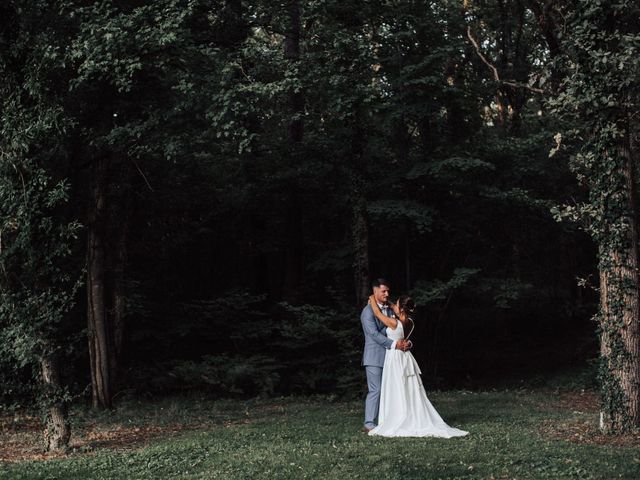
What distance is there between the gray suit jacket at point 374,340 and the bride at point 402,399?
94 millimetres

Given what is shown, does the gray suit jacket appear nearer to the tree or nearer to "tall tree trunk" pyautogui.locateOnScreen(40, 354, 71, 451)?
the tree

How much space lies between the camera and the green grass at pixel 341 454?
A: 844 centimetres

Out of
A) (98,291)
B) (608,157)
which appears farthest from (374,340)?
(98,291)

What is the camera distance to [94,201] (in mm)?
16391

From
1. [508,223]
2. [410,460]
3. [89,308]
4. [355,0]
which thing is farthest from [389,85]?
[410,460]

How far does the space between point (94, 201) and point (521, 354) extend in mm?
17208

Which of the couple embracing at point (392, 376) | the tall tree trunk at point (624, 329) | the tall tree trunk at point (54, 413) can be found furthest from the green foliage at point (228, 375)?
the tall tree trunk at point (624, 329)

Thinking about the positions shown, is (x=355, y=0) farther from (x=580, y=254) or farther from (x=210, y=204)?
(x=580, y=254)

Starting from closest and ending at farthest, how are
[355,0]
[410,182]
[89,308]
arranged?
[89,308]
[355,0]
[410,182]

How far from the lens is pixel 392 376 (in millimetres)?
11203

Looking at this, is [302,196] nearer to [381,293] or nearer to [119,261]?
[119,261]

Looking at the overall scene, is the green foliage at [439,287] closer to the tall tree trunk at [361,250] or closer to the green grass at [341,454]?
the tall tree trunk at [361,250]

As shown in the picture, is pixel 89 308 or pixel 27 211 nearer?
pixel 27 211

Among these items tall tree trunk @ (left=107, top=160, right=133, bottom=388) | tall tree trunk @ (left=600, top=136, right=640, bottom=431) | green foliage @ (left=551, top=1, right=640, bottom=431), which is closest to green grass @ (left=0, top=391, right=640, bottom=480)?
tall tree trunk @ (left=600, top=136, right=640, bottom=431)
